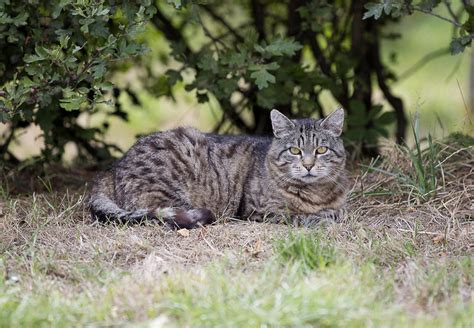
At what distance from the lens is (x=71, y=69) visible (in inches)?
208

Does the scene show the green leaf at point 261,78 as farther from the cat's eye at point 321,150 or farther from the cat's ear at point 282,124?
the cat's eye at point 321,150

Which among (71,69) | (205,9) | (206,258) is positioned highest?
(205,9)

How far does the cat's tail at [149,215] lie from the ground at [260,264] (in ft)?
0.28

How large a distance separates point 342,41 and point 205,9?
1.37m

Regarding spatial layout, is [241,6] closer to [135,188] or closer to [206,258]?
[135,188]

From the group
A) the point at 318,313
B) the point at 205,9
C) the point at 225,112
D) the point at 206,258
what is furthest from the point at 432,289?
the point at 205,9

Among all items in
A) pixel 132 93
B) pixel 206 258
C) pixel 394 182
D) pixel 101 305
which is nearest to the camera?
pixel 101 305

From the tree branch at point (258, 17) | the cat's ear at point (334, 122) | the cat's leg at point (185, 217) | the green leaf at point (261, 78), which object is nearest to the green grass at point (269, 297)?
the cat's leg at point (185, 217)

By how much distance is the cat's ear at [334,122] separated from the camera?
5.28 metres

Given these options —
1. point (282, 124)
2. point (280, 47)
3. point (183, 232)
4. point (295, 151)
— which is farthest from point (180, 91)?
point (183, 232)

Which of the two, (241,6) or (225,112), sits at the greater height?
(241,6)

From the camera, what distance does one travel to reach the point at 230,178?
217 inches

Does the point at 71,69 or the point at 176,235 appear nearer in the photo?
the point at 176,235

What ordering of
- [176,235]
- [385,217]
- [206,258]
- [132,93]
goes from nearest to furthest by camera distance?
[206,258] → [176,235] → [385,217] → [132,93]
